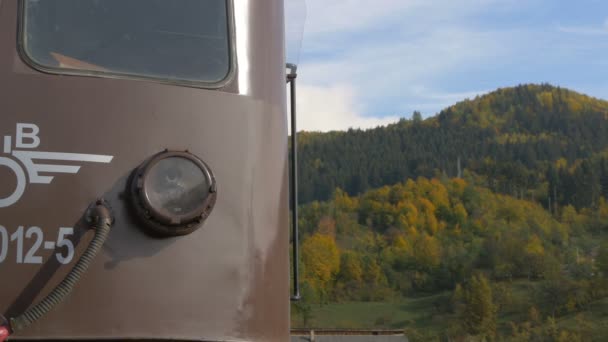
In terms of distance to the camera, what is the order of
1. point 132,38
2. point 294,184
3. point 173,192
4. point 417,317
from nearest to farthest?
point 173,192 < point 132,38 < point 294,184 < point 417,317

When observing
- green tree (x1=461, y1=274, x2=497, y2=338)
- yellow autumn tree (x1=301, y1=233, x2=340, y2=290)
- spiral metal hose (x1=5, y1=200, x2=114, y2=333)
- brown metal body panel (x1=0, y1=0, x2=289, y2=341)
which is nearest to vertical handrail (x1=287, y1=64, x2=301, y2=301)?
brown metal body panel (x1=0, y1=0, x2=289, y2=341)

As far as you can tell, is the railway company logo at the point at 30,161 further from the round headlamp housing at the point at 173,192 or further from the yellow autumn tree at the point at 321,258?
the yellow autumn tree at the point at 321,258

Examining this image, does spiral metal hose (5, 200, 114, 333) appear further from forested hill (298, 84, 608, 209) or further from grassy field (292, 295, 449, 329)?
forested hill (298, 84, 608, 209)

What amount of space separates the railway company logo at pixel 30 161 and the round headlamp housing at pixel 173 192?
8.4 inches

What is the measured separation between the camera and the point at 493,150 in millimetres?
155875

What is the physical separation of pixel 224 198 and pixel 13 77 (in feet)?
2.61

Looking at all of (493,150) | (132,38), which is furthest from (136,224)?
(493,150)

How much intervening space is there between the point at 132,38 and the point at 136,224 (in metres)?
0.68

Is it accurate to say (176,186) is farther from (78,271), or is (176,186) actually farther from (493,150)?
(493,150)

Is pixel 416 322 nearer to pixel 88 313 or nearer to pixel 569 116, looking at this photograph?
pixel 569 116

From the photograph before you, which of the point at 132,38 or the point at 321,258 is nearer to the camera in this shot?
the point at 132,38

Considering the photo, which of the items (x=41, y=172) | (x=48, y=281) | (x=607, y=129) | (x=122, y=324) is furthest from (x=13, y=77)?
(x=607, y=129)

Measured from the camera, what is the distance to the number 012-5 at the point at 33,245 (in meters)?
2.89

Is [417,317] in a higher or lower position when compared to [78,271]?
lower
